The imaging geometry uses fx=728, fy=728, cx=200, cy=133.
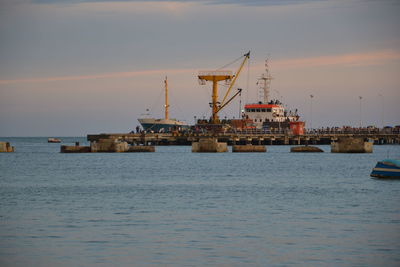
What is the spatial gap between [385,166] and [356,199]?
49.1 feet

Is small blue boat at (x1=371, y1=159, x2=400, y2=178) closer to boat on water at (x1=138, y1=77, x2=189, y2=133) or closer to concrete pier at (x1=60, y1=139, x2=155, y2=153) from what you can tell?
concrete pier at (x1=60, y1=139, x2=155, y2=153)

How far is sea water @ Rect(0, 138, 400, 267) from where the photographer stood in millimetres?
22719

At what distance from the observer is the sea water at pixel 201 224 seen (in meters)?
22.7

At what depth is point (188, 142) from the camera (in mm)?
152750

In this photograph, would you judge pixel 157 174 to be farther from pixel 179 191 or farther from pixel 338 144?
pixel 338 144

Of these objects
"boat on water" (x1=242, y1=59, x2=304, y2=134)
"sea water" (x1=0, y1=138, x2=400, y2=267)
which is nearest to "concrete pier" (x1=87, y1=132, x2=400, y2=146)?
"boat on water" (x1=242, y1=59, x2=304, y2=134)

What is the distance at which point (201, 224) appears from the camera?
1163 inches

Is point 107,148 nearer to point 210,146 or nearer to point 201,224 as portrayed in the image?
point 210,146

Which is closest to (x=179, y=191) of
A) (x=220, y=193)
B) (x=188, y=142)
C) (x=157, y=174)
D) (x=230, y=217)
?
(x=220, y=193)

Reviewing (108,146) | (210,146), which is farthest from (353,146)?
(108,146)

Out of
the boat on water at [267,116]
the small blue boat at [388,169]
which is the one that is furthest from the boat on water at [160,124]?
the small blue boat at [388,169]

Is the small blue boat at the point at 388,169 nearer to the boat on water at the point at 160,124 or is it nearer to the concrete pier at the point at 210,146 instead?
the concrete pier at the point at 210,146

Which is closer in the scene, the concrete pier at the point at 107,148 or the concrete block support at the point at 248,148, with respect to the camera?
the concrete pier at the point at 107,148

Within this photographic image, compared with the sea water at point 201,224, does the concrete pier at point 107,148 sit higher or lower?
higher
